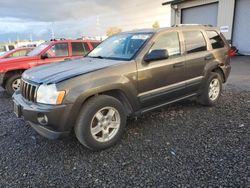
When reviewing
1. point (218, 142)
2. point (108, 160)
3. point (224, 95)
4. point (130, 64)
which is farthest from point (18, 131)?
point (224, 95)

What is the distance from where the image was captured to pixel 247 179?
2623mm

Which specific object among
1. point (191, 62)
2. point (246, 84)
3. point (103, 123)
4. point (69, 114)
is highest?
point (191, 62)

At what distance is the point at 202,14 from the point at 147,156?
15546 mm

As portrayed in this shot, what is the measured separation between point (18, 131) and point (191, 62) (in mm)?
3580

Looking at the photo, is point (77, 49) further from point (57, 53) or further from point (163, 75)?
point (163, 75)

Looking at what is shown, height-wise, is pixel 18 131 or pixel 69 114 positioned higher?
pixel 69 114

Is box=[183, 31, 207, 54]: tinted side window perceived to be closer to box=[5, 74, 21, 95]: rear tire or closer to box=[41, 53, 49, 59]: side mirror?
box=[41, 53, 49, 59]: side mirror

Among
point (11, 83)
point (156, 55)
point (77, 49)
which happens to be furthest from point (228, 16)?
point (11, 83)

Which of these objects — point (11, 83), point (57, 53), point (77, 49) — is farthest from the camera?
point (77, 49)

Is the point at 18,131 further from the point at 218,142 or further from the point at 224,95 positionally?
the point at 224,95

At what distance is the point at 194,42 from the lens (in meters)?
4.70

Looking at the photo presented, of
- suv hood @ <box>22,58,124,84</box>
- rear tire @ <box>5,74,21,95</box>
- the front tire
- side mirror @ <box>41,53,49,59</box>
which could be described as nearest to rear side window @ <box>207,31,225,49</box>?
suv hood @ <box>22,58,124,84</box>

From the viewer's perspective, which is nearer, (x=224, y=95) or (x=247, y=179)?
(x=247, y=179)

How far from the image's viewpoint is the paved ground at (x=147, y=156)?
2.72 meters
